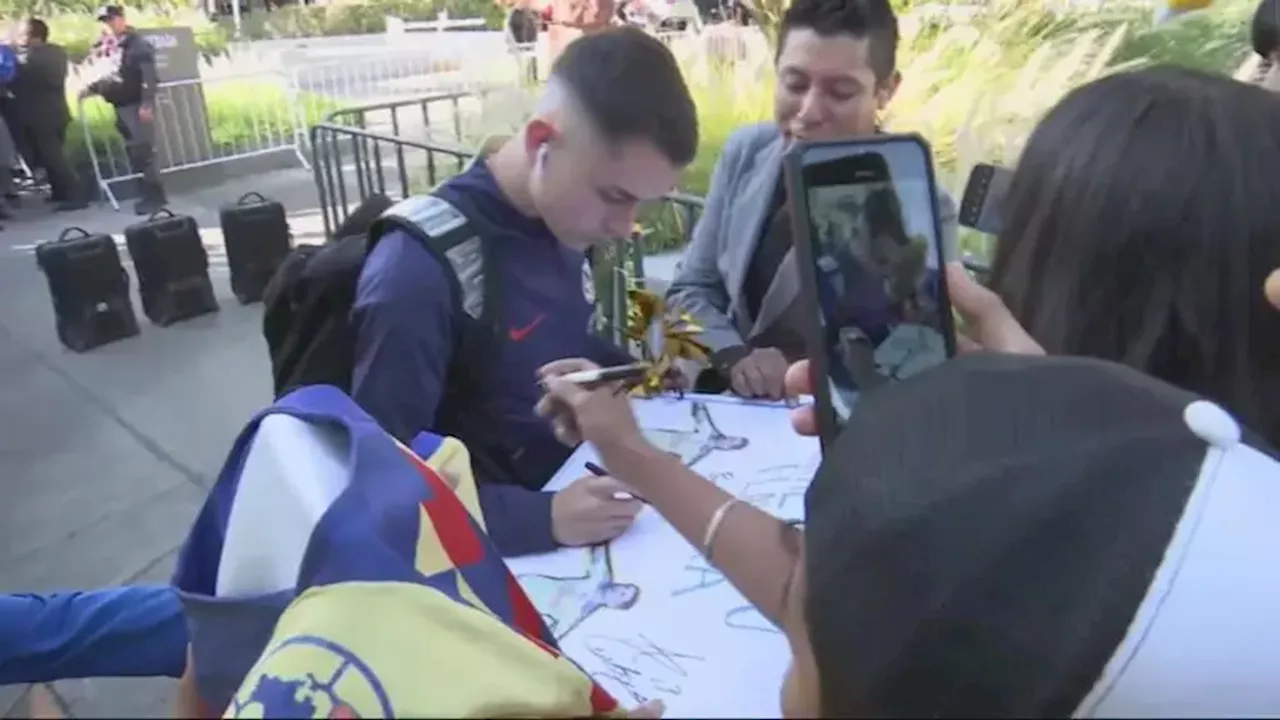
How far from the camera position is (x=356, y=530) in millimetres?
648

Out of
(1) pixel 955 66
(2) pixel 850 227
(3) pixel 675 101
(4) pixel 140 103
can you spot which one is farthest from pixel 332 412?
(4) pixel 140 103

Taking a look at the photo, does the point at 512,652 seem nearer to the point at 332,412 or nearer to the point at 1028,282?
the point at 332,412

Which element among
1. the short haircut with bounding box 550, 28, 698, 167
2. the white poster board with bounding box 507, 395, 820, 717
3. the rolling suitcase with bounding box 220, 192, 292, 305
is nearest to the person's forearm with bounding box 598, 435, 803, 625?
the white poster board with bounding box 507, 395, 820, 717

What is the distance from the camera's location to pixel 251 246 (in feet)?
16.2

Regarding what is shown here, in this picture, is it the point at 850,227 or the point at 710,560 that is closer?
the point at 710,560

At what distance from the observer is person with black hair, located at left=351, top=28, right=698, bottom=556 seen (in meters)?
1.25

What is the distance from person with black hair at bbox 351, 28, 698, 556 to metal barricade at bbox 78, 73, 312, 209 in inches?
221

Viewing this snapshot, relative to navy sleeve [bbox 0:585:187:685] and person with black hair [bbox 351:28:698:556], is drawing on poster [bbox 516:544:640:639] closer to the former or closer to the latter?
person with black hair [bbox 351:28:698:556]

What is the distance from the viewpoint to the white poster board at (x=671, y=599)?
976 mm

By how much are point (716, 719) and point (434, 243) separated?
98 centimetres

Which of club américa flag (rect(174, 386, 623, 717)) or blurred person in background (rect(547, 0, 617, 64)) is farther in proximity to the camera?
blurred person in background (rect(547, 0, 617, 64))

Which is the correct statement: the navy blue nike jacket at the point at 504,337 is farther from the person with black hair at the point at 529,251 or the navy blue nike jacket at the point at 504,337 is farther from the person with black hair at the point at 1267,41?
the person with black hair at the point at 1267,41
